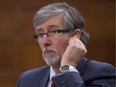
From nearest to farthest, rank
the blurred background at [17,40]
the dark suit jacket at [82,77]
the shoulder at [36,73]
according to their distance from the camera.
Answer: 1. the dark suit jacket at [82,77]
2. the shoulder at [36,73]
3. the blurred background at [17,40]

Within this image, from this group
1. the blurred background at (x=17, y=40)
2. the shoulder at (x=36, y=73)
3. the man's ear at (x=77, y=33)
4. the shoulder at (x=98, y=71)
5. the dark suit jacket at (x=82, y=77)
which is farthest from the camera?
the blurred background at (x=17, y=40)

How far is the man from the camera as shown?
7.37ft

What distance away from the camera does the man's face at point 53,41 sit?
2.34 m

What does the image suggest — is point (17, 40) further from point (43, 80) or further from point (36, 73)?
point (43, 80)

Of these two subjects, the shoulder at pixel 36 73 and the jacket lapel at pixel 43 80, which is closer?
the jacket lapel at pixel 43 80

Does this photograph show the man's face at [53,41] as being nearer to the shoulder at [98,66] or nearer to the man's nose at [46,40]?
the man's nose at [46,40]

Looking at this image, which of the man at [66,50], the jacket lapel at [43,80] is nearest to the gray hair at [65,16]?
the man at [66,50]

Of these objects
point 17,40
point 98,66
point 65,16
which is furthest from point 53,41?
point 17,40

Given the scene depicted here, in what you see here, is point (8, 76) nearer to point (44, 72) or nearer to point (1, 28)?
point (1, 28)

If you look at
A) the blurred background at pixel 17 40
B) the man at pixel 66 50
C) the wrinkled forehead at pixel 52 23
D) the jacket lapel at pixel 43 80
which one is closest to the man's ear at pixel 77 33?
the man at pixel 66 50

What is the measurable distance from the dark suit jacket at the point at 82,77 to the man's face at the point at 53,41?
15cm

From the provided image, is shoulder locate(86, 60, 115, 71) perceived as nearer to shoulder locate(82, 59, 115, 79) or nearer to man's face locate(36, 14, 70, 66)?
shoulder locate(82, 59, 115, 79)

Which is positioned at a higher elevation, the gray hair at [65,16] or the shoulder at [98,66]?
the gray hair at [65,16]

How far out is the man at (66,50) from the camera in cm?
225
